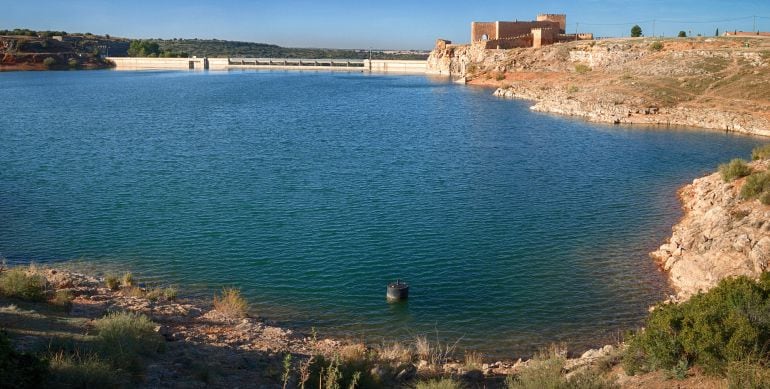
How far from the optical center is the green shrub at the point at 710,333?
26.7ft

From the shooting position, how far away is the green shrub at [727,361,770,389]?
7.10 m

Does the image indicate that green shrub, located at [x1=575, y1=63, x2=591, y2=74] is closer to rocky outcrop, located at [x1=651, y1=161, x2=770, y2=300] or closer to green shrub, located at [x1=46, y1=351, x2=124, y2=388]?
rocky outcrop, located at [x1=651, y1=161, x2=770, y2=300]

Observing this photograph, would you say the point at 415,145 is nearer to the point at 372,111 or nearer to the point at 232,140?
the point at 232,140

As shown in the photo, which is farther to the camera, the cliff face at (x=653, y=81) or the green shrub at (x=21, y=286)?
the cliff face at (x=653, y=81)

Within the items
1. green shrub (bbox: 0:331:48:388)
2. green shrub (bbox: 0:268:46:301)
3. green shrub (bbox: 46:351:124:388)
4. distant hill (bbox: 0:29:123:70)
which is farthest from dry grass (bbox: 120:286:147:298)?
distant hill (bbox: 0:29:123:70)

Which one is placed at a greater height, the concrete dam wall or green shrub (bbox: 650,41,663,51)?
the concrete dam wall

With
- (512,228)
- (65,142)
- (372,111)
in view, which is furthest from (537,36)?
(512,228)

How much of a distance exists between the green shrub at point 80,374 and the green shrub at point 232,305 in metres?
5.34

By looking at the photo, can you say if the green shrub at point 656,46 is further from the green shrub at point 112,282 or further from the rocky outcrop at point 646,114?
the green shrub at point 112,282

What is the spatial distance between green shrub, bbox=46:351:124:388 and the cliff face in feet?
130

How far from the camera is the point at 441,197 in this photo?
925 inches

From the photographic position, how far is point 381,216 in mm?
20797

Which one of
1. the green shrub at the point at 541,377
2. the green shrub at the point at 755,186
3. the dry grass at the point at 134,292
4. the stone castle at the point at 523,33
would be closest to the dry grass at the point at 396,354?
the green shrub at the point at 541,377

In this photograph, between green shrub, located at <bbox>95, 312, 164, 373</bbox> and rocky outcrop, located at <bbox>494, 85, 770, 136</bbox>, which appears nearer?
green shrub, located at <bbox>95, 312, 164, 373</bbox>
